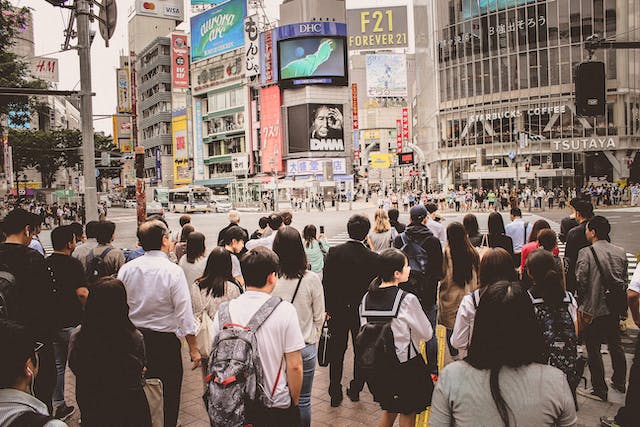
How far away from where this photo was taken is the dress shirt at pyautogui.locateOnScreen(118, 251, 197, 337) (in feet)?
15.4

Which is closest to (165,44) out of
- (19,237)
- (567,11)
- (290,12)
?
(290,12)

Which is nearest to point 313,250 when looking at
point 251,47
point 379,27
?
point 251,47

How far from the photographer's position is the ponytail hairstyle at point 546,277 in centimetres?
407

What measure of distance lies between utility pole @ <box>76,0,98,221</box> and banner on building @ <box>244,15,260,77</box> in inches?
2857

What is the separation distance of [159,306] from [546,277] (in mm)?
3257

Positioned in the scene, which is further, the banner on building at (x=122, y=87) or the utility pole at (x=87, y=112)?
the banner on building at (x=122, y=87)

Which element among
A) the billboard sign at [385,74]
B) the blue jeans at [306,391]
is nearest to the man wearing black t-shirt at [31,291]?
the blue jeans at [306,391]

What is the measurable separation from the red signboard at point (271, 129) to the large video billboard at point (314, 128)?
1819 mm

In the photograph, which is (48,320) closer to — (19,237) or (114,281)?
(19,237)

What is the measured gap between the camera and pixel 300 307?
15.2 feet

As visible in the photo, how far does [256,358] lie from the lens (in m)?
3.27

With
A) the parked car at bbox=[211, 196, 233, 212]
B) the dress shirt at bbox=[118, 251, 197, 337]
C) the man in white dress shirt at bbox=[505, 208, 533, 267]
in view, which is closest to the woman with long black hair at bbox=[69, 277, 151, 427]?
the dress shirt at bbox=[118, 251, 197, 337]

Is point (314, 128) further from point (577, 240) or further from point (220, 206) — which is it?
point (577, 240)

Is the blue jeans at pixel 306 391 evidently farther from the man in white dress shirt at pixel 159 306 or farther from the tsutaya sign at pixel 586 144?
the tsutaya sign at pixel 586 144
